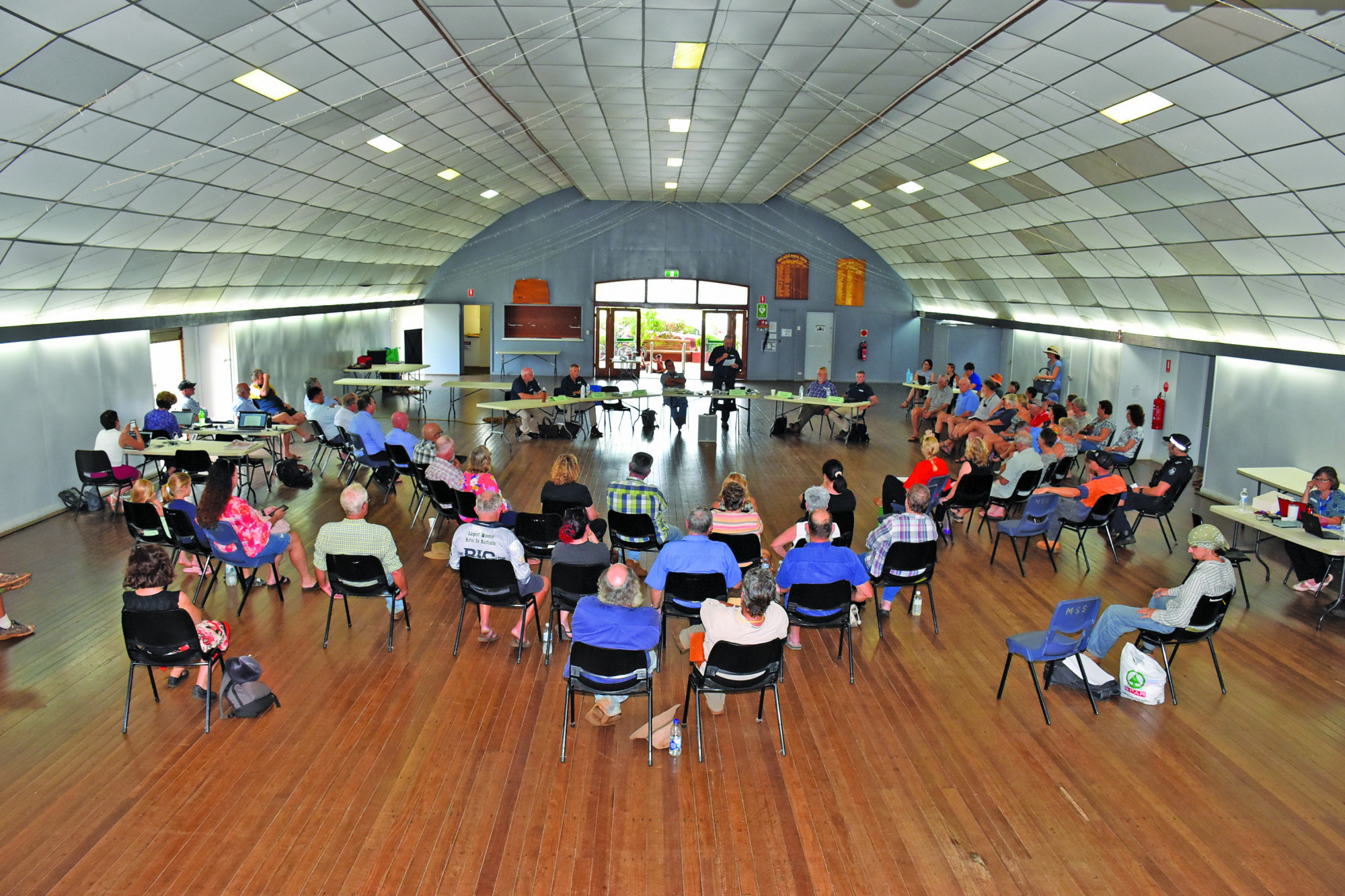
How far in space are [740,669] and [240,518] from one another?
4306 millimetres

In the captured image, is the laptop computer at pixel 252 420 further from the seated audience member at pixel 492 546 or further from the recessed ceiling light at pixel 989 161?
the recessed ceiling light at pixel 989 161

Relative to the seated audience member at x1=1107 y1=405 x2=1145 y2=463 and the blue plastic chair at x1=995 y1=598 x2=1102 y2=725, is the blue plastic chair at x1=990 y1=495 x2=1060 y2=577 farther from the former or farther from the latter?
the seated audience member at x1=1107 y1=405 x2=1145 y2=463

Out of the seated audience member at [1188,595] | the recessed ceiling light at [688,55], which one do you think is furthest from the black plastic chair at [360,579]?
the recessed ceiling light at [688,55]

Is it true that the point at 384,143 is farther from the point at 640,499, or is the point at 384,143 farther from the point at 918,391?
the point at 918,391

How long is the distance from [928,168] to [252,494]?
481 inches

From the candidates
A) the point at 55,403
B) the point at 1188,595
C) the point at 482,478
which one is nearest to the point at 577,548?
the point at 482,478

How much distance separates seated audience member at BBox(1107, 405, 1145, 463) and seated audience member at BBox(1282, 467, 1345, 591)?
353cm

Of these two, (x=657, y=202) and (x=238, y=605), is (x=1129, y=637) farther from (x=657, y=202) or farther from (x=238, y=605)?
(x=657, y=202)

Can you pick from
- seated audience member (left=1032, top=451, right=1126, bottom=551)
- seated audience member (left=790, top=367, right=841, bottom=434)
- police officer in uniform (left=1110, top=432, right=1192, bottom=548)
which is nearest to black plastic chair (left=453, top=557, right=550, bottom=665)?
seated audience member (left=1032, top=451, right=1126, bottom=551)

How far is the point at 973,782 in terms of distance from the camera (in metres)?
4.89

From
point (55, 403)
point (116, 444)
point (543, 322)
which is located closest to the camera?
point (55, 403)

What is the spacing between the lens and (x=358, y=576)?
605cm

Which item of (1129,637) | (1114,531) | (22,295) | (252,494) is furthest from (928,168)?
(22,295)

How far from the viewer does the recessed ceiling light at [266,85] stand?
8.20 metres
